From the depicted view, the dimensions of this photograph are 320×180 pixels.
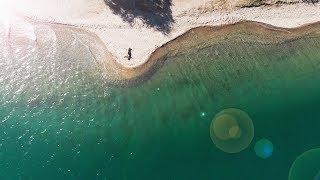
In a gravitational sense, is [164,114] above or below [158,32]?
below

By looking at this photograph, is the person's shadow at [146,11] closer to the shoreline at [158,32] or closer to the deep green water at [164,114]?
the shoreline at [158,32]

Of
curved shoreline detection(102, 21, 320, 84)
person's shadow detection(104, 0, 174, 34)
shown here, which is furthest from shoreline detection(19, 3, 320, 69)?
person's shadow detection(104, 0, 174, 34)

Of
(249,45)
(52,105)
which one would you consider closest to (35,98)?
(52,105)

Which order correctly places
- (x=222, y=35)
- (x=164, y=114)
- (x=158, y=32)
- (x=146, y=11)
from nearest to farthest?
(x=164, y=114) < (x=158, y=32) < (x=222, y=35) < (x=146, y=11)

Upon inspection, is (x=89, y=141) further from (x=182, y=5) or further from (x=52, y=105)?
(x=182, y=5)

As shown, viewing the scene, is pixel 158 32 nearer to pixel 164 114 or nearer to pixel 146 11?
pixel 146 11

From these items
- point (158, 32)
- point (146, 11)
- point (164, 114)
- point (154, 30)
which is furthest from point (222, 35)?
point (164, 114)

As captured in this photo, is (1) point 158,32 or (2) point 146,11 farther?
(2) point 146,11
